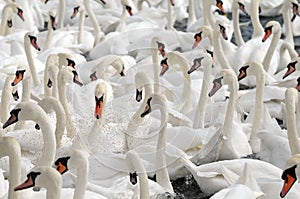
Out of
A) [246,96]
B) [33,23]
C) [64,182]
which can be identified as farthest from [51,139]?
[33,23]

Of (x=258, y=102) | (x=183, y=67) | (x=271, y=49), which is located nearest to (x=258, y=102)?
(x=258, y=102)

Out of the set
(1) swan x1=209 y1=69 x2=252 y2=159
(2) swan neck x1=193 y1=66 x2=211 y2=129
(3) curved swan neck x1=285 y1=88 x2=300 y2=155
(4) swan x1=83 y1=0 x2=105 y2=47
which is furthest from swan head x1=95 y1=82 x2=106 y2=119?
(4) swan x1=83 y1=0 x2=105 y2=47

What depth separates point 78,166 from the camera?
7.87 meters

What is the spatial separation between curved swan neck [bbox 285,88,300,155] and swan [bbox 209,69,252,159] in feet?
2.17

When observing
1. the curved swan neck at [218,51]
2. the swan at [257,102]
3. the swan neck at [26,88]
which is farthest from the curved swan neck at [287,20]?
the swan neck at [26,88]

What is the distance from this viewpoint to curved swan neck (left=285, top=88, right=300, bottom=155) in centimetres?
925

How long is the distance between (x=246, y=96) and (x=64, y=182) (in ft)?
9.58

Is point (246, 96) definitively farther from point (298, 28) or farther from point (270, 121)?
point (298, 28)

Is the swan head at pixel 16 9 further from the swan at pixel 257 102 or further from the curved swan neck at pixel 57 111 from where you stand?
the curved swan neck at pixel 57 111

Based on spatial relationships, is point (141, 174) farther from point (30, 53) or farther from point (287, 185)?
point (30, 53)

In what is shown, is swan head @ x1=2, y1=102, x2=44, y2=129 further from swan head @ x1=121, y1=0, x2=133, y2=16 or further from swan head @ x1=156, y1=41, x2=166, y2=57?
swan head @ x1=121, y1=0, x2=133, y2=16

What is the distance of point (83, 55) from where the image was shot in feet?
47.3

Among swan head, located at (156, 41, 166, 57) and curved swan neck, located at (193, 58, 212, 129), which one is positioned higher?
swan head, located at (156, 41, 166, 57)

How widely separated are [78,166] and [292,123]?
230 cm
